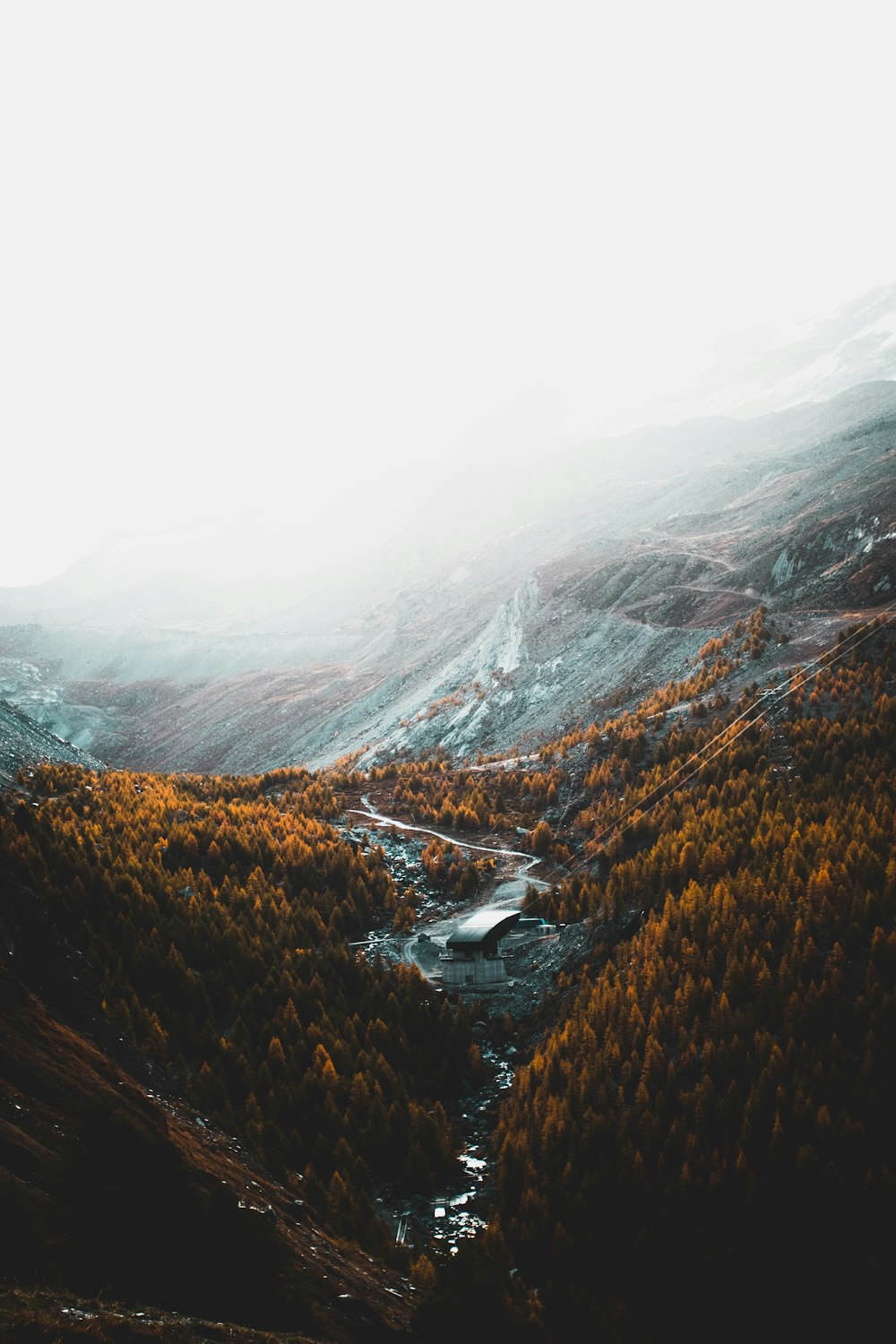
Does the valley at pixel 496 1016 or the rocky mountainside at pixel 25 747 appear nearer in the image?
the valley at pixel 496 1016

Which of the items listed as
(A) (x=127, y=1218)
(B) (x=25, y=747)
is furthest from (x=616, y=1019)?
(B) (x=25, y=747)

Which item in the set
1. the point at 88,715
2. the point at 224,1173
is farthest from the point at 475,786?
the point at 88,715

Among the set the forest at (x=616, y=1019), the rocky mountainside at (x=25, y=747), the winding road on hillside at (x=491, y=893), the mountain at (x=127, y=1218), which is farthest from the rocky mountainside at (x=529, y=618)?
the mountain at (x=127, y=1218)

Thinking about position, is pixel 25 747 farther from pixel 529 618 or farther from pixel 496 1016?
pixel 529 618

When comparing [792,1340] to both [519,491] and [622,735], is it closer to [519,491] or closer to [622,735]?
[622,735]

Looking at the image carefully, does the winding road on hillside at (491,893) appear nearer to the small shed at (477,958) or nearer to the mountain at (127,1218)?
the small shed at (477,958)

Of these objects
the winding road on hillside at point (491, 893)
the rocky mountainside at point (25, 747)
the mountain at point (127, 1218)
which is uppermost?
the rocky mountainside at point (25, 747)

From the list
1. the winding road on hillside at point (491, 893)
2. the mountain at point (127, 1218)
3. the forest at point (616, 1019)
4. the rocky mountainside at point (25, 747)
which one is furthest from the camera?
the rocky mountainside at point (25, 747)
